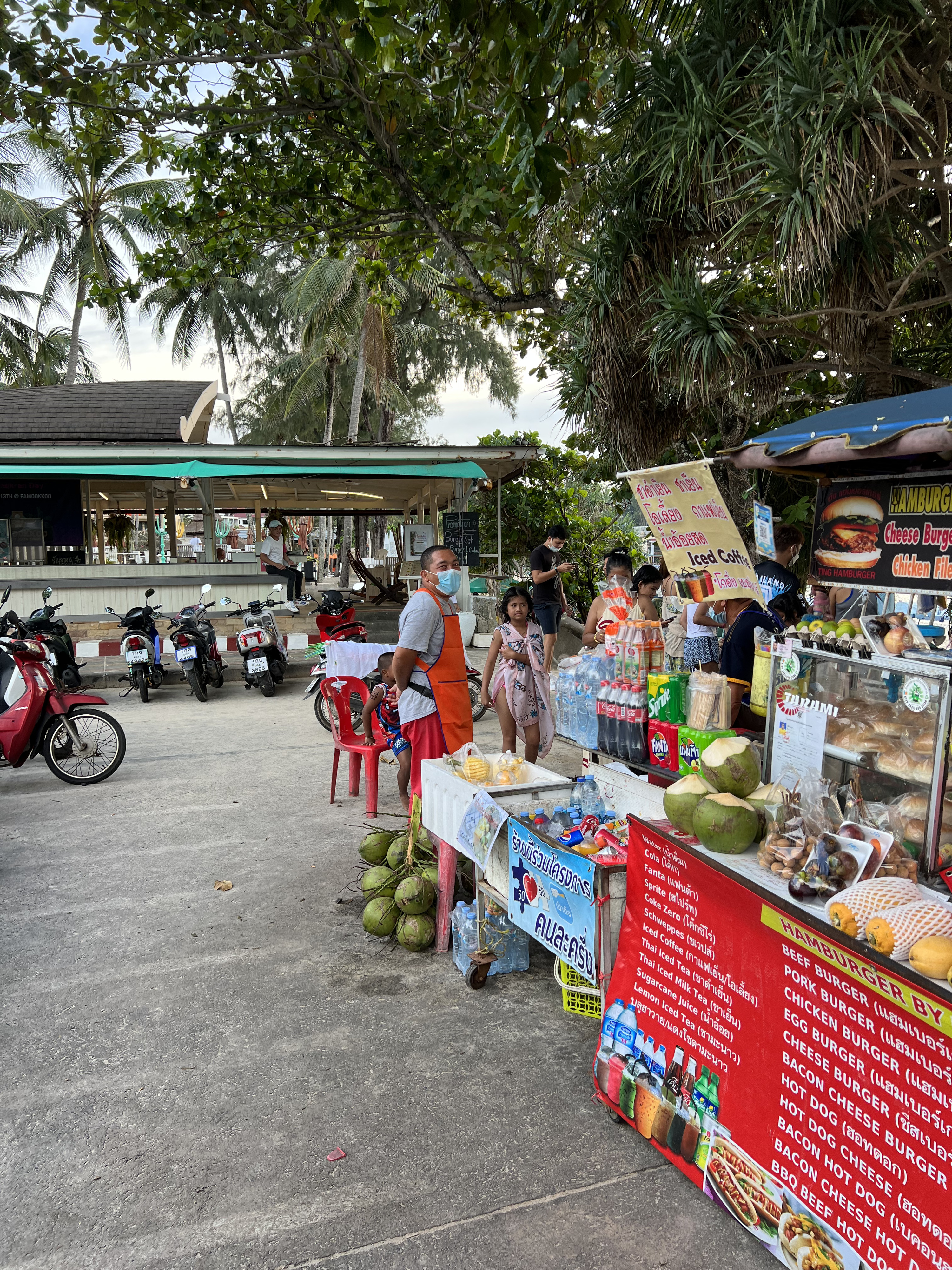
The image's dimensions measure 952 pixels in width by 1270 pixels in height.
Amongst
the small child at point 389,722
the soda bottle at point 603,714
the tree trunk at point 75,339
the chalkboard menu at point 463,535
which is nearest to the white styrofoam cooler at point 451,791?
the soda bottle at point 603,714

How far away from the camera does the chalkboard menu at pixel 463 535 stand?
581 inches

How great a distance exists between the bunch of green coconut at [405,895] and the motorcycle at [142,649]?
7.29 metres

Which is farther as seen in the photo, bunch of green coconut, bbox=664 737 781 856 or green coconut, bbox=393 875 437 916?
green coconut, bbox=393 875 437 916

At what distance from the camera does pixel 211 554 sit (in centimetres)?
1634

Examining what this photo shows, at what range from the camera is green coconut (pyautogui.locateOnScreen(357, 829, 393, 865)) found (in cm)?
496

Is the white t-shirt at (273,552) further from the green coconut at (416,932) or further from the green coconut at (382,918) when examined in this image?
the green coconut at (416,932)

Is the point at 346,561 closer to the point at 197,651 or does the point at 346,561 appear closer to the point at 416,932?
the point at 197,651

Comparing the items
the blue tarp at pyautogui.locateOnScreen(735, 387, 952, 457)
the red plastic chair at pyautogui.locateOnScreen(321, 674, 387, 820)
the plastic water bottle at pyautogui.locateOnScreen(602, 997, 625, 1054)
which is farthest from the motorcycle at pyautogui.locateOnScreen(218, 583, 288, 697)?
the plastic water bottle at pyautogui.locateOnScreen(602, 997, 625, 1054)

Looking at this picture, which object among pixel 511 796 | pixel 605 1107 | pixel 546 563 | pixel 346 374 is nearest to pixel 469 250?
pixel 546 563

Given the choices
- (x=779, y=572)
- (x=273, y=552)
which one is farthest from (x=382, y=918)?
(x=273, y=552)

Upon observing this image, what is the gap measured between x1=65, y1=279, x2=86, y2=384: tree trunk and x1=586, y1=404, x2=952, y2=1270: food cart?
108 feet

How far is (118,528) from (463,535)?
56.6ft

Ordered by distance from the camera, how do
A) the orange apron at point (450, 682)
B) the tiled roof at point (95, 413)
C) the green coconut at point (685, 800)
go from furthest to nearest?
the tiled roof at point (95, 413) < the orange apron at point (450, 682) < the green coconut at point (685, 800)

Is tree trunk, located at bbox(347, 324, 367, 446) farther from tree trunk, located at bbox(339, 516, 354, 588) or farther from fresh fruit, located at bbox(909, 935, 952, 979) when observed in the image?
fresh fruit, located at bbox(909, 935, 952, 979)
